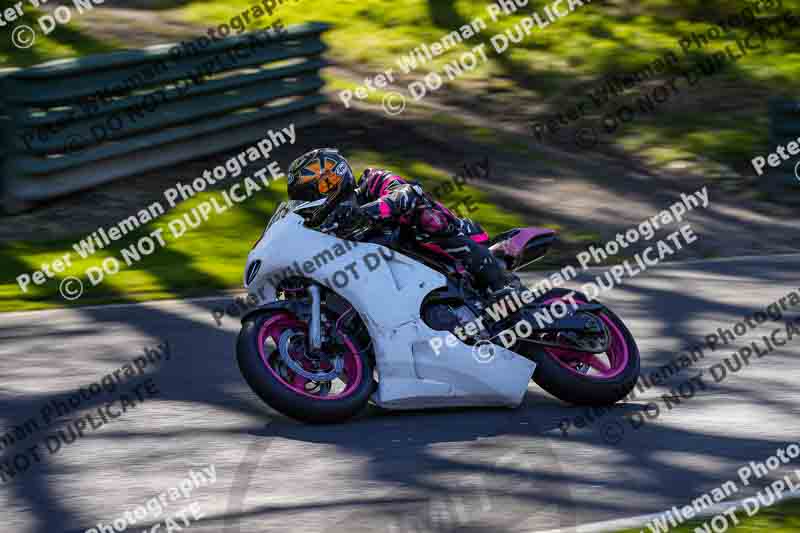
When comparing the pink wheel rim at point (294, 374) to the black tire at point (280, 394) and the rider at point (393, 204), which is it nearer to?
the black tire at point (280, 394)

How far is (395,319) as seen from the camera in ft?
23.4

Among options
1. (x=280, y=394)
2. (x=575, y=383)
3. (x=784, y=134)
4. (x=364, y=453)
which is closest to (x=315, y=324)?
(x=280, y=394)

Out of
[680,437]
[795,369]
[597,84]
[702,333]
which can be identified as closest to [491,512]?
[680,437]

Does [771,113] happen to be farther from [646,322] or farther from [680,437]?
[680,437]

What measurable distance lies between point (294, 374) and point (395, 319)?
658 mm

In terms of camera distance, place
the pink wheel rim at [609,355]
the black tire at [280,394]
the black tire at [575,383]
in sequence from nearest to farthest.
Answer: the black tire at [280,394]
the black tire at [575,383]
the pink wheel rim at [609,355]

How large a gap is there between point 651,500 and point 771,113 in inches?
381

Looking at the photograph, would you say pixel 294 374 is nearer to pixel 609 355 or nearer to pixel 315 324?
pixel 315 324

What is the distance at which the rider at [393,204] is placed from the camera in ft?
23.1

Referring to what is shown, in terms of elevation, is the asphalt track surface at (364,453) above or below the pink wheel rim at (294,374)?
below

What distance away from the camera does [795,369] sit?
8.23 m

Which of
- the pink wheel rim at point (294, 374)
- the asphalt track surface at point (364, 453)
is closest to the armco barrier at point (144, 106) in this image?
the asphalt track surface at point (364, 453)

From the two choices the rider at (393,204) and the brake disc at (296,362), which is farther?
the rider at (393,204)

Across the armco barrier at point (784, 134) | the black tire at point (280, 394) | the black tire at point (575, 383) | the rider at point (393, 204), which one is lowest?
the armco barrier at point (784, 134)
